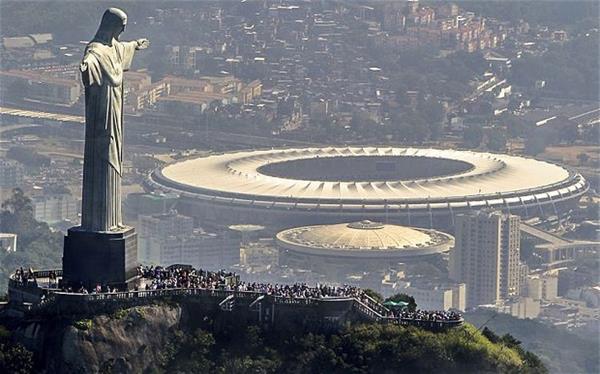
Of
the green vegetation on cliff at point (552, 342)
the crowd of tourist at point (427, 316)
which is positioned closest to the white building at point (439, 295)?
the green vegetation on cliff at point (552, 342)

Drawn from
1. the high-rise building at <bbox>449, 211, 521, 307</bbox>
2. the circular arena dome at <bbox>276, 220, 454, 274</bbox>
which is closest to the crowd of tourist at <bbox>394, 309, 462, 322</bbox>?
the high-rise building at <bbox>449, 211, 521, 307</bbox>

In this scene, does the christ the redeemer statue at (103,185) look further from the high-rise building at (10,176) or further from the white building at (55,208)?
the high-rise building at (10,176)

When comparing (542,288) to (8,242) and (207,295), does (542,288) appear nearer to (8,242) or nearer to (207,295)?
(8,242)

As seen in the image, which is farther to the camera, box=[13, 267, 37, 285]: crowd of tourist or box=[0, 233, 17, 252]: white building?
box=[0, 233, 17, 252]: white building

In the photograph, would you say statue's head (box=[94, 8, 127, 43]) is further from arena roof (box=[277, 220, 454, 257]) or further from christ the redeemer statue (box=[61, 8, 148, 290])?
arena roof (box=[277, 220, 454, 257])

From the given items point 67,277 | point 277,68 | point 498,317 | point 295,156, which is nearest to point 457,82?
point 277,68

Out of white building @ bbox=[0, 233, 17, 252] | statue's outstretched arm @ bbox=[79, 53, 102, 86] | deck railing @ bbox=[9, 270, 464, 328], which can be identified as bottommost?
white building @ bbox=[0, 233, 17, 252]
